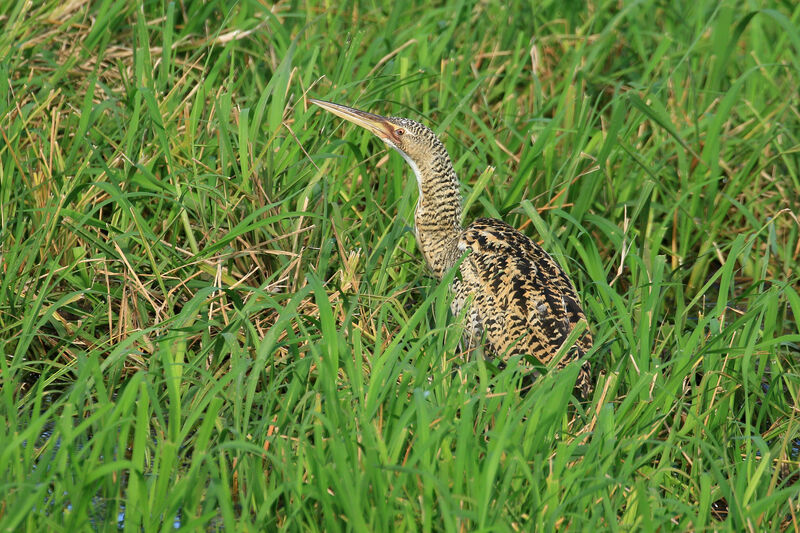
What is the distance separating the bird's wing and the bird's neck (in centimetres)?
17

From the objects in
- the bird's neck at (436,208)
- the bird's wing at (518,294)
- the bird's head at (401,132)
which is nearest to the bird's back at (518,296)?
the bird's wing at (518,294)

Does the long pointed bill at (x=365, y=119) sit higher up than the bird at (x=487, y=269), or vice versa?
the long pointed bill at (x=365, y=119)

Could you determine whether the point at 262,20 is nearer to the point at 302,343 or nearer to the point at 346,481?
the point at 302,343

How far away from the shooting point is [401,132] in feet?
17.9

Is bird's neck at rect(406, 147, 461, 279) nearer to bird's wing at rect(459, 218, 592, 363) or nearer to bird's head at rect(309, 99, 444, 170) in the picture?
bird's head at rect(309, 99, 444, 170)

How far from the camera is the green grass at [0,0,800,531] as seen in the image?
355 centimetres

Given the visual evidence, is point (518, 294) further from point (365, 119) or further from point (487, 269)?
point (365, 119)

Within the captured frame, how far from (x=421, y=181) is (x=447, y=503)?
240 cm

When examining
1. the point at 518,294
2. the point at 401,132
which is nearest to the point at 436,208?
the point at 401,132

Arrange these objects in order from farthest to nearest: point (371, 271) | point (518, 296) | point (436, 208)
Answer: point (436, 208)
point (371, 271)
point (518, 296)

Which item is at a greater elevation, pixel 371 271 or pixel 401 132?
pixel 401 132

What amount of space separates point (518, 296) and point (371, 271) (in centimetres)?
64

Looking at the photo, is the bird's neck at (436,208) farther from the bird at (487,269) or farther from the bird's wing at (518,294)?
the bird's wing at (518,294)

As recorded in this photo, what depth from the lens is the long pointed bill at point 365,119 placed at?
5.49 meters
